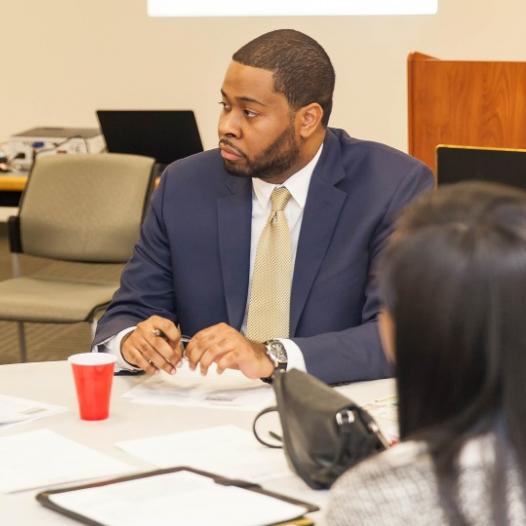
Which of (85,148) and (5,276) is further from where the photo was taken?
(5,276)

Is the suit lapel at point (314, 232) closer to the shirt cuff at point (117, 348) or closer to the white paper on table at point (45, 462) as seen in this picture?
the shirt cuff at point (117, 348)

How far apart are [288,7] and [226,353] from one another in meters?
5.42

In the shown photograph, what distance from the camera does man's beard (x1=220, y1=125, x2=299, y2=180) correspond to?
258cm

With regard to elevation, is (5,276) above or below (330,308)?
below

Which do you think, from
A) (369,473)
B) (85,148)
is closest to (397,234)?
(369,473)

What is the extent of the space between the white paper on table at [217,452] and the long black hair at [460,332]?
69 centimetres

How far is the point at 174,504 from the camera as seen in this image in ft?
5.13

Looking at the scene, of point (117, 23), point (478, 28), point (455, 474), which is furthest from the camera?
point (117, 23)

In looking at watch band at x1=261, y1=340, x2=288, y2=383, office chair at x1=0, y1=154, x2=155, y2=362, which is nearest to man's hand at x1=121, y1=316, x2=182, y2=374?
watch band at x1=261, y1=340, x2=288, y2=383

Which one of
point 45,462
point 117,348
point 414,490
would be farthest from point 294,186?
point 414,490

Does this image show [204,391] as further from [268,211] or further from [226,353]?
[268,211]

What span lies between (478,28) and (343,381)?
197 inches

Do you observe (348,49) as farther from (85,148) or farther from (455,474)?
(455,474)

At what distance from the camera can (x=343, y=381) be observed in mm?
2279
